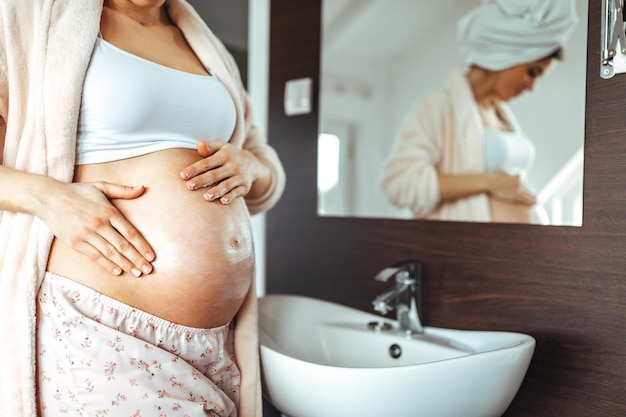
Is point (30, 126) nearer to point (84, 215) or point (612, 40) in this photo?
point (84, 215)

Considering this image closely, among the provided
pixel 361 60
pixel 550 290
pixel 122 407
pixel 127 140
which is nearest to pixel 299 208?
pixel 361 60

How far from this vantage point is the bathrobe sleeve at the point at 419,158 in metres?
1.37

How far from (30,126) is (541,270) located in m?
1.02

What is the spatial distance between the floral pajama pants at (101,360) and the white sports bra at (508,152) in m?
0.83

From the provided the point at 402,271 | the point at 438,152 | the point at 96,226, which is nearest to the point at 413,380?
the point at 402,271

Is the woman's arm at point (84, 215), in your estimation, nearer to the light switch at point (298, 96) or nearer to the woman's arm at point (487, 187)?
the woman's arm at point (487, 187)

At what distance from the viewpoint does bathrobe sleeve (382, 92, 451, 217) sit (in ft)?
4.50

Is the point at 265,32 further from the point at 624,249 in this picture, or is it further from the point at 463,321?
the point at 624,249

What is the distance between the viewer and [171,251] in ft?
2.74

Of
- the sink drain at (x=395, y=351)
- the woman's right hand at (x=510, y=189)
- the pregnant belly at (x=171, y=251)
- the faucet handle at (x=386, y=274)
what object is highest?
the woman's right hand at (x=510, y=189)

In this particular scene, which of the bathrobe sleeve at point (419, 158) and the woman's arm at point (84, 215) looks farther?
the bathrobe sleeve at point (419, 158)

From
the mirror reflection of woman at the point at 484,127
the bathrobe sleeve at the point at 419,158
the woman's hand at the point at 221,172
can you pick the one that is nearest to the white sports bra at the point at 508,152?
the mirror reflection of woman at the point at 484,127

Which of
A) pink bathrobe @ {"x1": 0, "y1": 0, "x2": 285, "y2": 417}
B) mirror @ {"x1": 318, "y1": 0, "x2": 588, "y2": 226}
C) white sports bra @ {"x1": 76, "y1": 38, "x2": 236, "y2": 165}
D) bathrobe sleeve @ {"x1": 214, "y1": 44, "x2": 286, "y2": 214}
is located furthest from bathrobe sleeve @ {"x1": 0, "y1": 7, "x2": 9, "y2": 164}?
mirror @ {"x1": 318, "y1": 0, "x2": 588, "y2": 226}

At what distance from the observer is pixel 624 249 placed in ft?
3.50
